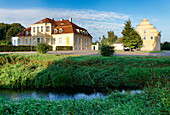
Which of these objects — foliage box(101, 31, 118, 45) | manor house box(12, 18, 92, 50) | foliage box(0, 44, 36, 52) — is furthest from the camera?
manor house box(12, 18, 92, 50)

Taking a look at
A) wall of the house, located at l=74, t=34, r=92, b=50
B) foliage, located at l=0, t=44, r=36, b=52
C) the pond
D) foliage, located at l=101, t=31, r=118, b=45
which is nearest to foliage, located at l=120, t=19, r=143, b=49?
foliage, located at l=101, t=31, r=118, b=45

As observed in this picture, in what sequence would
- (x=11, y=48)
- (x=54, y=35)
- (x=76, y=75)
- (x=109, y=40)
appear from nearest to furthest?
(x=76, y=75), (x=11, y=48), (x=54, y=35), (x=109, y=40)

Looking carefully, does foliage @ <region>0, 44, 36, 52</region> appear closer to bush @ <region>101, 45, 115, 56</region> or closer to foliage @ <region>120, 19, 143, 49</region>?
bush @ <region>101, 45, 115, 56</region>

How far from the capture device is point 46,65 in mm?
9438

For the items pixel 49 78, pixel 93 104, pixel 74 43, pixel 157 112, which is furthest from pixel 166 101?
pixel 74 43

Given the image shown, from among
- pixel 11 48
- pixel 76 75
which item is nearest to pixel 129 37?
pixel 11 48

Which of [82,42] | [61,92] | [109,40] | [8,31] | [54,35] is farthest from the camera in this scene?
[8,31]

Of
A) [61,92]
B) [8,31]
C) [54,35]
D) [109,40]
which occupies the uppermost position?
[8,31]

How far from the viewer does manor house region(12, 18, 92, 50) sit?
108 ft

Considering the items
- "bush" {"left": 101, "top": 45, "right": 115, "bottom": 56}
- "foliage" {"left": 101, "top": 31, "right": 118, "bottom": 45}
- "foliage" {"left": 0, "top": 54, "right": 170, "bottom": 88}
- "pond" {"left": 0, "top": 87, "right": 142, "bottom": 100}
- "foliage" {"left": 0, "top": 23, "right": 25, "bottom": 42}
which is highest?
"foliage" {"left": 0, "top": 23, "right": 25, "bottom": 42}

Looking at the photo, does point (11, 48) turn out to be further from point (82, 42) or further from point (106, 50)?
point (82, 42)

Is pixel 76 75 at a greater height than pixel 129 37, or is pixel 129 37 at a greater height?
pixel 129 37

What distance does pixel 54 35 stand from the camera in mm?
34281

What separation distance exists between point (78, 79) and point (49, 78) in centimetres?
160
